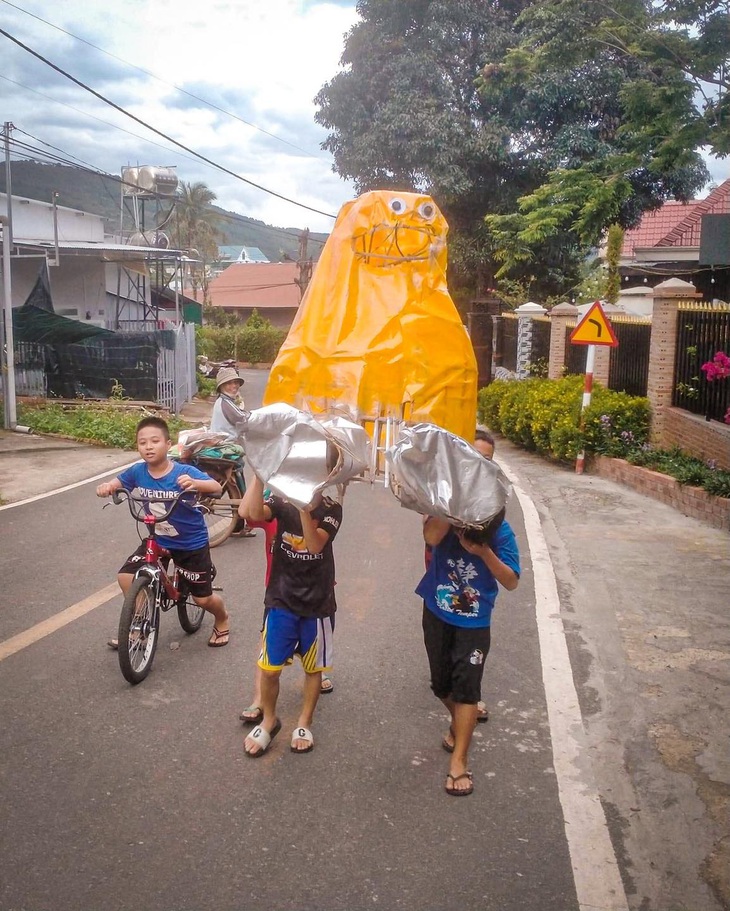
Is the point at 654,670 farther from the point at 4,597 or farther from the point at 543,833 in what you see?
the point at 4,597

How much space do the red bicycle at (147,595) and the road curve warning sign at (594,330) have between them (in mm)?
8821

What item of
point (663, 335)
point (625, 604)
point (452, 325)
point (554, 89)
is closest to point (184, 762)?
point (452, 325)

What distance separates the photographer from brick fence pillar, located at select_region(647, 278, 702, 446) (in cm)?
1291

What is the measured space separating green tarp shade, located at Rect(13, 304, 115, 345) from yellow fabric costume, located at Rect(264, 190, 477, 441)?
1559 cm

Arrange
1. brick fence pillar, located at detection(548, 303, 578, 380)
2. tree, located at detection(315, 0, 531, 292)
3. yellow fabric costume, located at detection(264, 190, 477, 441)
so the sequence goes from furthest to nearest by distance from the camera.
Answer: tree, located at detection(315, 0, 531, 292), brick fence pillar, located at detection(548, 303, 578, 380), yellow fabric costume, located at detection(264, 190, 477, 441)

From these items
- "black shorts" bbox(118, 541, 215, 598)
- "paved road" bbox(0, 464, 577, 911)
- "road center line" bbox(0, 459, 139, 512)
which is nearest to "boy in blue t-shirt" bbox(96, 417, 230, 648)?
"black shorts" bbox(118, 541, 215, 598)

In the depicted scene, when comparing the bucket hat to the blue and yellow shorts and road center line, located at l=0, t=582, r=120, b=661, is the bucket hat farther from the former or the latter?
the blue and yellow shorts

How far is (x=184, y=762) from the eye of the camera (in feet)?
14.2

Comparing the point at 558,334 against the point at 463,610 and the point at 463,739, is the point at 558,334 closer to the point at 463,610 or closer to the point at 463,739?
the point at 463,610

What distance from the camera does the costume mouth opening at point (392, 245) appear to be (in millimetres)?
4676

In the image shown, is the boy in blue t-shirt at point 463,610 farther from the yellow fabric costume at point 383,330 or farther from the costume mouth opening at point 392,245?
the costume mouth opening at point 392,245

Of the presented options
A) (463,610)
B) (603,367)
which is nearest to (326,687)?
(463,610)

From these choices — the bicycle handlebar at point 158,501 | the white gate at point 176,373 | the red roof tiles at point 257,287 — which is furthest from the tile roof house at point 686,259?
the red roof tiles at point 257,287

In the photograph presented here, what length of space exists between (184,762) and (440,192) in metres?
24.1
